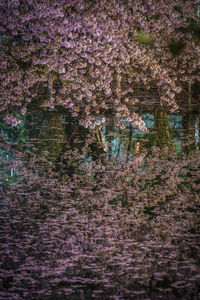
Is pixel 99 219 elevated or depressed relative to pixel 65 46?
depressed

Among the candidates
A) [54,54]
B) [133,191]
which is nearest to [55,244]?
[133,191]

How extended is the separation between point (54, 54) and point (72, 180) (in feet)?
17.9

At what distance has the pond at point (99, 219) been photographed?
407cm

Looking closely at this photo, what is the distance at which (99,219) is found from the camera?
5773 millimetres

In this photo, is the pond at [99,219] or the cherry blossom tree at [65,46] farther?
the cherry blossom tree at [65,46]

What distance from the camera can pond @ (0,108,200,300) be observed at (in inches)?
160

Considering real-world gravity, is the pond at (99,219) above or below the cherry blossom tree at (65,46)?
below

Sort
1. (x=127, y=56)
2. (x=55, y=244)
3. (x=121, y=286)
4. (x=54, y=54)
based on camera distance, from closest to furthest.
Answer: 1. (x=121, y=286)
2. (x=55, y=244)
3. (x=54, y=54)
4. (x=127, y=56)

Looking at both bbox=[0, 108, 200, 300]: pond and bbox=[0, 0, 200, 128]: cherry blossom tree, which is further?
bbox=[0, 0, 200, 128]: cherry blossom tree

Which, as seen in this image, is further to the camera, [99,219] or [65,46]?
[65,46]

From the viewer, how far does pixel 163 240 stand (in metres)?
5.12

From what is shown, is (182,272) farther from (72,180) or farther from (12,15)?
(12,15)

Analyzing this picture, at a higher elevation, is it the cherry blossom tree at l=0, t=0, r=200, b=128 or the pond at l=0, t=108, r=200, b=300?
the cherry blossom tree at l=0, t=0, r=200, b=128

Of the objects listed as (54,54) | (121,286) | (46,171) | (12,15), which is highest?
(12,15)
